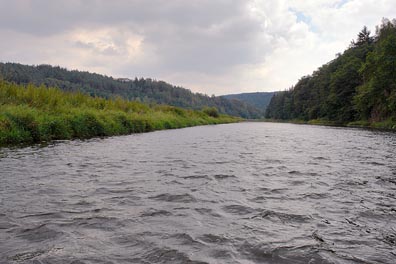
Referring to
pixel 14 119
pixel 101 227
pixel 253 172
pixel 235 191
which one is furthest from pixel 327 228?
pixel 14 119

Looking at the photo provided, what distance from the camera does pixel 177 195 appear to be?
5.24 meters

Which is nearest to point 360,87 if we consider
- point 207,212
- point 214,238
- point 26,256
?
point 207,212

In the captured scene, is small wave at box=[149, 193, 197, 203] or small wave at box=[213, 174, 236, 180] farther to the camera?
small wave at box=[213, 174, 236, 180]

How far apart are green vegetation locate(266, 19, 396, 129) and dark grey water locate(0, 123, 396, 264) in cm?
3570

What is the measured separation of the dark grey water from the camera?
3.07 meters

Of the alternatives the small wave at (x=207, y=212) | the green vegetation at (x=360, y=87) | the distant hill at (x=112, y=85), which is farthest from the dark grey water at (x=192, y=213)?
the distant hill at (x=112, y=85)

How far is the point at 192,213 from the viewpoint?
4309mm

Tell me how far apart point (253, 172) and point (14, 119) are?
9.15 meters

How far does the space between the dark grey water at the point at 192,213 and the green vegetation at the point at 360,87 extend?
35.7 metres

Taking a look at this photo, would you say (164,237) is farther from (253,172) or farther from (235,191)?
(253,172)

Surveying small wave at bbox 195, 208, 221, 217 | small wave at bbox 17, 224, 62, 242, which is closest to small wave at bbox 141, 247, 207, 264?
small wave at bbox 17, 224, 62, 242

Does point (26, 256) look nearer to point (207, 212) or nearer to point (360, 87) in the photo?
point (207, 212)

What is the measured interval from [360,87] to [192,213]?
55017mm

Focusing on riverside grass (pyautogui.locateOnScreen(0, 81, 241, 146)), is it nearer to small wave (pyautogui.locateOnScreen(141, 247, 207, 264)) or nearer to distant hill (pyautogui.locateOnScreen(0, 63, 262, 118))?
small wave (pyautogui.locateOnScreen(141, 247, 207, 264))
